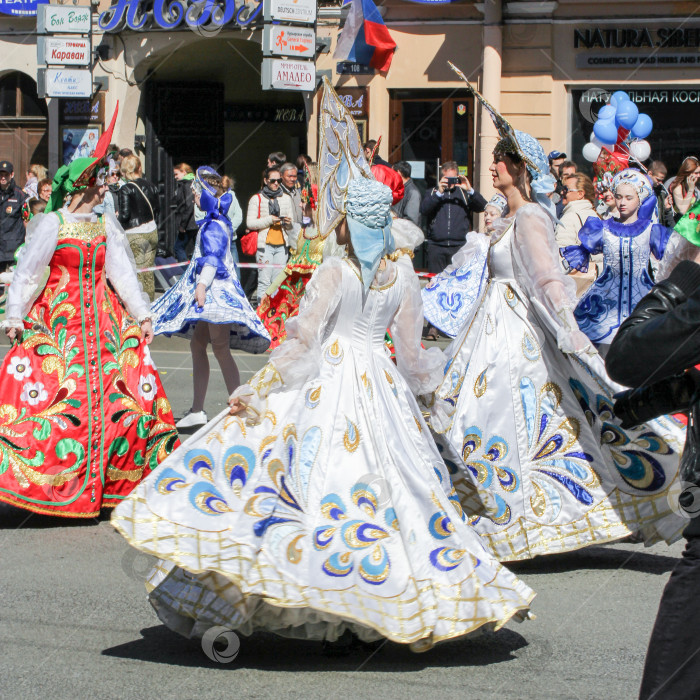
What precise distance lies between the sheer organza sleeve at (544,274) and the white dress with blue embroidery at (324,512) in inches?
39.2

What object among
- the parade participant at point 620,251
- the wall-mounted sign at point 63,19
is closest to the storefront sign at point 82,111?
the wall-mounted sign at point 63,19

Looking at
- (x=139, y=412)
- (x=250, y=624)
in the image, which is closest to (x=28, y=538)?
(x=139, y=412)

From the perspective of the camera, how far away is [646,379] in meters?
2.52

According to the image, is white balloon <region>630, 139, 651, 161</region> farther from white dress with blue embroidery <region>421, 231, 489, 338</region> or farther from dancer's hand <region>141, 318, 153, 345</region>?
dancer's hand <region>141, 318, 153, 345</region>

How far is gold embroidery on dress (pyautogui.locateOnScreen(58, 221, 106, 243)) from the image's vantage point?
6137 mm

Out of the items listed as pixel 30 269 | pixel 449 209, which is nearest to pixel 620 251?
pixel 30 269

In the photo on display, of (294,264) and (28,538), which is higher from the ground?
(294,264)

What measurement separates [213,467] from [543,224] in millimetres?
2031

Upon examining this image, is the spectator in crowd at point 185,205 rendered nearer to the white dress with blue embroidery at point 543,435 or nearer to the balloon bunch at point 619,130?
the balloon bunch at point 619,130

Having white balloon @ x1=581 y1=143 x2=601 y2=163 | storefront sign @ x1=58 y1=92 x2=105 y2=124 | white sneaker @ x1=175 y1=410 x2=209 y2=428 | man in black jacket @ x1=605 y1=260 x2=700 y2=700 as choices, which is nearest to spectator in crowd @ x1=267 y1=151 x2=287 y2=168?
white balloon @ x1=581 y1=143 x2=601 y2=163

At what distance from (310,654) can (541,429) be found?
1.59 m

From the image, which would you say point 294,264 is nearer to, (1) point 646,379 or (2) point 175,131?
(1) point 646,379

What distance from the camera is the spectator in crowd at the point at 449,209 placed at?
42.2 feet

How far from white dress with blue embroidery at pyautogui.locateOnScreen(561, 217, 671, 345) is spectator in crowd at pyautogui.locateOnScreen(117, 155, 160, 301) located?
5515mm
